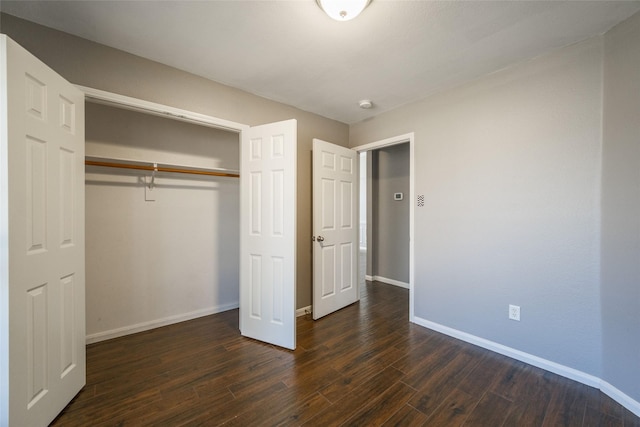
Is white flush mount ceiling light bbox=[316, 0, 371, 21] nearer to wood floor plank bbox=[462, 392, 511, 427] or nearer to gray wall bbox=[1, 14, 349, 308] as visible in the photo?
gray wall bbox=[1, 14, 349, 308]

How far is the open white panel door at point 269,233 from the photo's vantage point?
2326 mm

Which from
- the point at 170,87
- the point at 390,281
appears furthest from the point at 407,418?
the point at 170,87

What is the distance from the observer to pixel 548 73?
2.02 metres

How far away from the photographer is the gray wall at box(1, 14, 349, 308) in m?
1.78

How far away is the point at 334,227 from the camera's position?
3.17m

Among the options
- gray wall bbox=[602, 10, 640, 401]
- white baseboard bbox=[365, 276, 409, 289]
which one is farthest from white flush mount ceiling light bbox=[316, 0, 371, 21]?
white baseboard bbox=[365, 276, 409, 289]

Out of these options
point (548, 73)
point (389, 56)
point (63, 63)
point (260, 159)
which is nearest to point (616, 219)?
point (548, 73)

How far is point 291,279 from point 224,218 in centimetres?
140

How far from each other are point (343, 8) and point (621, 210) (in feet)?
7.25

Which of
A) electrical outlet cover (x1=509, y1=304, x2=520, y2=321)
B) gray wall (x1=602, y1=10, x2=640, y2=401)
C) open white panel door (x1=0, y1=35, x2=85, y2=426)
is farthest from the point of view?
electrical outlet cover (x1=509, y1=304, x2=520, y2=321)

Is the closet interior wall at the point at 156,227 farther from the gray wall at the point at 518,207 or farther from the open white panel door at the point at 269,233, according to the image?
the gray wall at the point at 518,207

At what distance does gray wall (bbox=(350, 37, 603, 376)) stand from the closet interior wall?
236 centimetres

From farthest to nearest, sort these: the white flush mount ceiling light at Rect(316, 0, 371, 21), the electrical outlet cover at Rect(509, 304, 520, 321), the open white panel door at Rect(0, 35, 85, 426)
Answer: the electrical outlet cover at Rect(509, 304, 520, 321) → the white flush mount ceiling light at Rect(316, 0, 371, 21) → the open white panel door at Rect(0, 35, 85, 426)

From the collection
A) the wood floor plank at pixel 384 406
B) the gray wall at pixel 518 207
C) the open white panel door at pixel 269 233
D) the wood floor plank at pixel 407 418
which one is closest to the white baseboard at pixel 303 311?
the open white panel door at pixel 269 233
